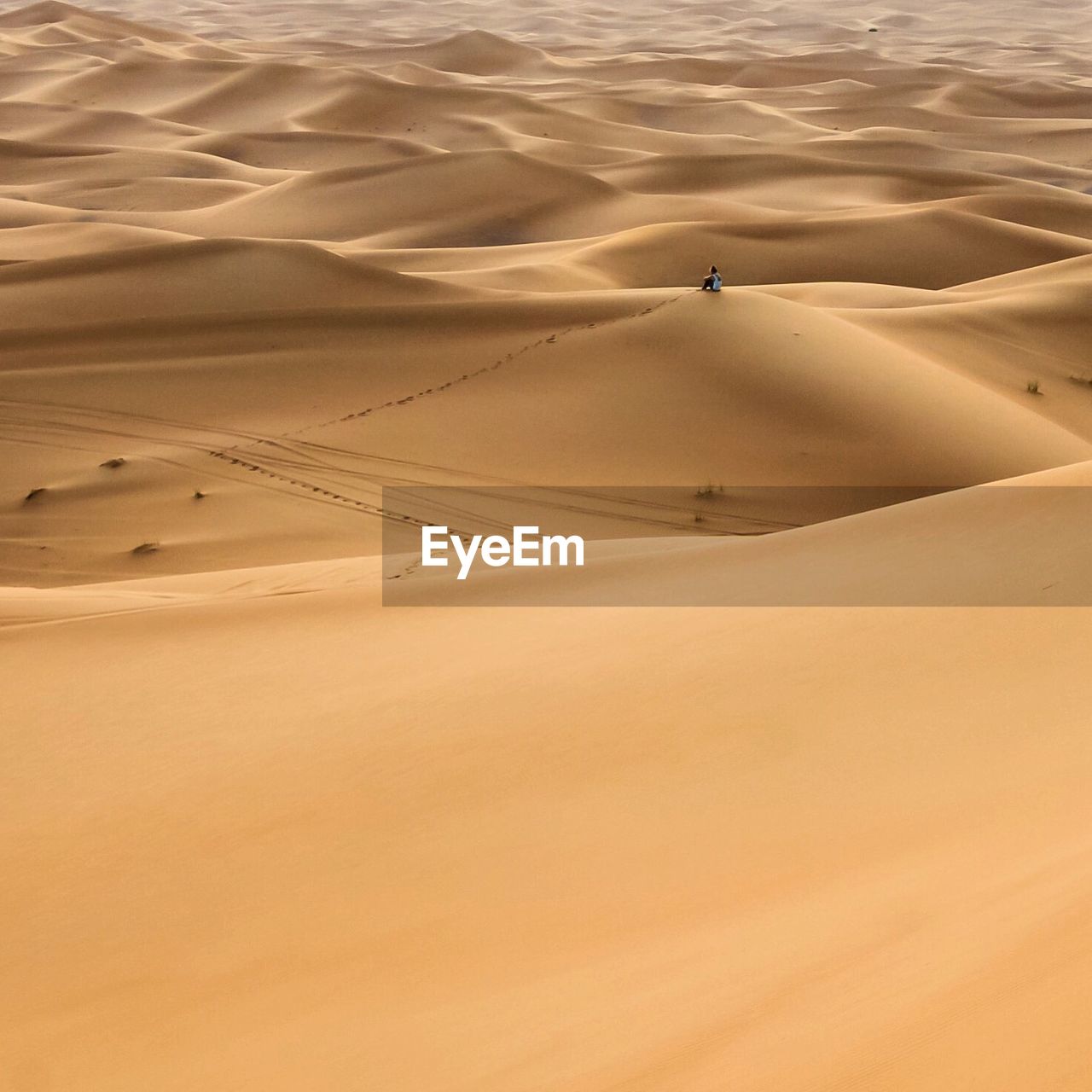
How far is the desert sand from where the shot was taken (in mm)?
2869

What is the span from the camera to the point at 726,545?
6.82m

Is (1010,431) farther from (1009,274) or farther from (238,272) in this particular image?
(238,272)

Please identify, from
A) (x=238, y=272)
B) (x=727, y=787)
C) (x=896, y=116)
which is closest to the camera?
(x=727, y=787)

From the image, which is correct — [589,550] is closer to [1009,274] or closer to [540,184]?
[1009,274]

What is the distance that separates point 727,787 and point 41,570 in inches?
255

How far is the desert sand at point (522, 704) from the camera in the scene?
2869 mm

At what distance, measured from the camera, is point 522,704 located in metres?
4.73

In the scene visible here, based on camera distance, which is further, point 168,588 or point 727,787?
point 168,588

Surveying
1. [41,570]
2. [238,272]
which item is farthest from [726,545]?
[238,272]

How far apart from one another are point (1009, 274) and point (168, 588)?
14721 mm

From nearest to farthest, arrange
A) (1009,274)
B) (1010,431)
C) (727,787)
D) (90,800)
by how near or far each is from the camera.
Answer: (727,787)
(90,800)
(1010,431)
(1009,274)

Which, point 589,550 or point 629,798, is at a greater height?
point 629,798

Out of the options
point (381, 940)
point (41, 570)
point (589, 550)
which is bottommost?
point (41, 570)

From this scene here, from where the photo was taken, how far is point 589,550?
7.91 metres
